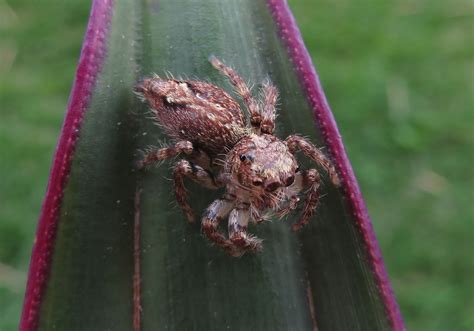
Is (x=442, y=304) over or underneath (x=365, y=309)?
underneath

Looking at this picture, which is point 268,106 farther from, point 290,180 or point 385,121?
point 385,121

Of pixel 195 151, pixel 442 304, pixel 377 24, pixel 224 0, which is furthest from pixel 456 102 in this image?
pixel 224 0

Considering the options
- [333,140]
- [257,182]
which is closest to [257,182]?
[257,182]

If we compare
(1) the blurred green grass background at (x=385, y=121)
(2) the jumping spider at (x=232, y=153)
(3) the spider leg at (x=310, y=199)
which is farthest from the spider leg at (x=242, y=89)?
(1) the blurred green grass background at (x=385, y=121)

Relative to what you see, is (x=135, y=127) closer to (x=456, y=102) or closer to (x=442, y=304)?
(x=442, y=304)

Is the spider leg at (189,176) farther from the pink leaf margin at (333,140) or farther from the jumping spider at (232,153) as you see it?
the pink leaf margin at (333,140)

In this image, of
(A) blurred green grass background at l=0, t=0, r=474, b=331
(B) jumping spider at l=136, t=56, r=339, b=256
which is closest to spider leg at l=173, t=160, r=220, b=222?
(B) jumping spider at l=136, t=56, r=339, b=256

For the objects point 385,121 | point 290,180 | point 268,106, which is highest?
point 268,106
